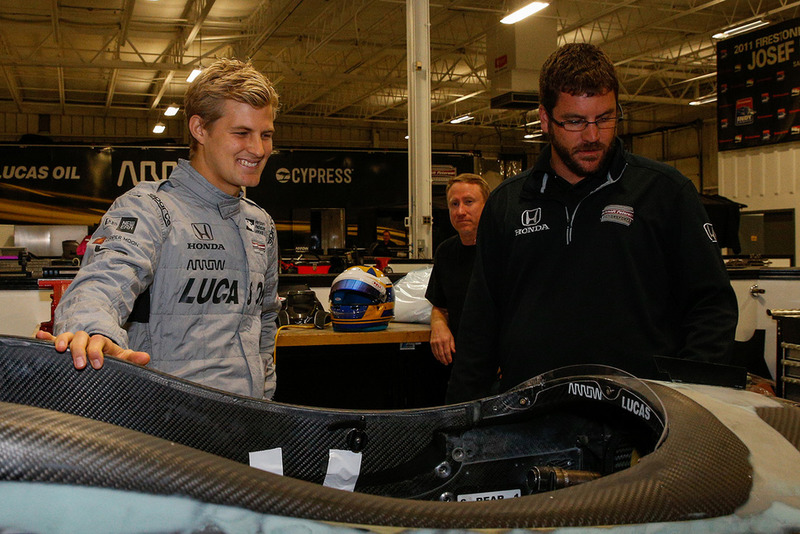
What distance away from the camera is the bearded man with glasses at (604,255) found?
1.78 meters

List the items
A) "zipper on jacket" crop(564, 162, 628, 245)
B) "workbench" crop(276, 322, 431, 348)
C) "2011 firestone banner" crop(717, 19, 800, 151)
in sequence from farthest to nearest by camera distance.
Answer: "2011 firestone banner" crop(717, 19, 800, 151) < "workbench" crop(276, 322, 431, 348) < "zipper on jacket" crop(564, 162, 628, 245)

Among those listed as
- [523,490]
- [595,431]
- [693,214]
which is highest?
[693,214]

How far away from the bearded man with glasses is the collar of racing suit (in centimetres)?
82

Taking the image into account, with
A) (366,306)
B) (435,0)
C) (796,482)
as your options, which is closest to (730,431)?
(796,482)

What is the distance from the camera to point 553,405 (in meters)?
1.42

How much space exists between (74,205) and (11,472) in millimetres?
12575

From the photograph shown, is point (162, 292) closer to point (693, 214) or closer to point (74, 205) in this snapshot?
point (693, 214)

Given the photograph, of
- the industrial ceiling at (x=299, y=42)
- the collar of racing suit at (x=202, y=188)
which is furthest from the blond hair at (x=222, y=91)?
the industrial ceiling at (x=299, y=42)

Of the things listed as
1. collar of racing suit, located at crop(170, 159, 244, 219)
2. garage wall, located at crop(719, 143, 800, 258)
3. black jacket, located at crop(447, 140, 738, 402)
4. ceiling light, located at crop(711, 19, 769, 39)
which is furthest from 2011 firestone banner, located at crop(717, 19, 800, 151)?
collar of racing suit, located at crop(170, 159, 244, 219)

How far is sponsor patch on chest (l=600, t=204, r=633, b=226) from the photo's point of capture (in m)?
1.83

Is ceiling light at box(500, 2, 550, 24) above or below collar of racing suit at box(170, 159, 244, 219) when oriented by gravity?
above

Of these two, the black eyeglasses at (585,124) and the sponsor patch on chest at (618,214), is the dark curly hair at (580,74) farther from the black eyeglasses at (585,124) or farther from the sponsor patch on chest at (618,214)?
the sponsor patch on chest at (618,214)

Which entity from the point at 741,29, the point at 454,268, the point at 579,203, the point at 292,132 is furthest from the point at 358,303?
the point at 292,132

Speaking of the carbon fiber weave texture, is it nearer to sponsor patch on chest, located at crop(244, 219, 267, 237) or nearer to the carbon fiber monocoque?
the carbon fiber monocoque
